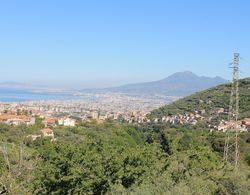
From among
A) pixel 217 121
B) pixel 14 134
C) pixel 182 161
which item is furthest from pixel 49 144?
pixel 217 121

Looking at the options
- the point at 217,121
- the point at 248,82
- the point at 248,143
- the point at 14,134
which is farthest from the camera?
the point at 248,82

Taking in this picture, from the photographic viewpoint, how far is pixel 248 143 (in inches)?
1880

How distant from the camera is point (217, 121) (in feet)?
241

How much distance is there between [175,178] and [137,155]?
7.41 feet

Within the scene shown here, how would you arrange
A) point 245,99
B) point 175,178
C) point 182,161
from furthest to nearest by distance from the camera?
point 245,99 → point 182,161 → point 175,178

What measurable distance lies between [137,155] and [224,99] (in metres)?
68.0

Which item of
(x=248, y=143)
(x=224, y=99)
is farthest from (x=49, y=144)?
(x=224, y=99)

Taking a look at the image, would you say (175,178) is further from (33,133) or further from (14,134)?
(33,133)

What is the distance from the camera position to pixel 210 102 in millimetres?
90312

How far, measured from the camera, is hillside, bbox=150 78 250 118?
81.9 metres

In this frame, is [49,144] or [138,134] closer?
[49,144]

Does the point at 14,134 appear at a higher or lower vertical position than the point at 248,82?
lower

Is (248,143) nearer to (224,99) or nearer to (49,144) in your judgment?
(49,144)

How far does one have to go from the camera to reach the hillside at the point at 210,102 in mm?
81875
